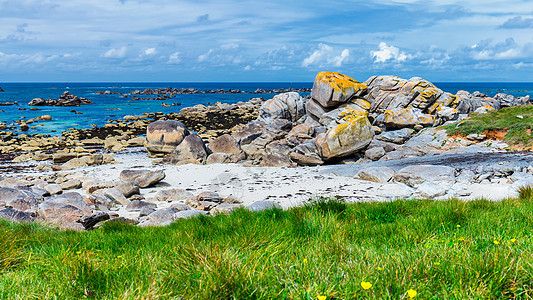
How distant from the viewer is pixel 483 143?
68.9ft

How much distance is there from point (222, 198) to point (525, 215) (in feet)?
31.9

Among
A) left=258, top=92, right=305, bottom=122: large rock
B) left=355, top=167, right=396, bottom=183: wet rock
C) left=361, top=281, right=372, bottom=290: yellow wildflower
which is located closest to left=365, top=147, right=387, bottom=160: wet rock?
left=355, top=167, right=396, bottom=183: wet rock

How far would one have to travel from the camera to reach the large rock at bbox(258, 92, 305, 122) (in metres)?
34.4

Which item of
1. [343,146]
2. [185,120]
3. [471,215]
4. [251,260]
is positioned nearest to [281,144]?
[343,146]

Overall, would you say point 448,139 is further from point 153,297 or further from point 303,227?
point 153,297

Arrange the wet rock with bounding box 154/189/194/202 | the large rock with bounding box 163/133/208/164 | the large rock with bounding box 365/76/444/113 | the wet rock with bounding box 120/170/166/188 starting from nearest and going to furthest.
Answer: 1. the wet rock with bounding box 154/189/194/202
2. the wet rock with bounding box 120/170/166/188
3. the large rock with bounding box 163/133/208/164
4. the large rock with bounding box 365/76/444/113

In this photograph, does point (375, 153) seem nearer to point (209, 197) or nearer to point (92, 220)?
point (209, 197)

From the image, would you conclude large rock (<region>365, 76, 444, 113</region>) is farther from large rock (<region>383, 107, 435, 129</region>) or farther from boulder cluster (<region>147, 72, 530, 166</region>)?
large rock (<region>383, 107, 435, 129</region>)

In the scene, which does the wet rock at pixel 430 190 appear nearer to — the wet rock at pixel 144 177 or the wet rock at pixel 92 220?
the wet rock at pixel 92 220

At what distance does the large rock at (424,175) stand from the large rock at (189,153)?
11.8 metres

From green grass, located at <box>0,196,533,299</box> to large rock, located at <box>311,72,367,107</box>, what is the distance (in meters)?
25.2

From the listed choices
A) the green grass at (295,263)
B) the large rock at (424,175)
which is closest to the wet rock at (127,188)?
the green grass at (295,263)

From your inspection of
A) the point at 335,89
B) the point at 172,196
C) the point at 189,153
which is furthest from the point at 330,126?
the point at 172,196

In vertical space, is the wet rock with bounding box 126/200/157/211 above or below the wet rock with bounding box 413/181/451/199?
below
